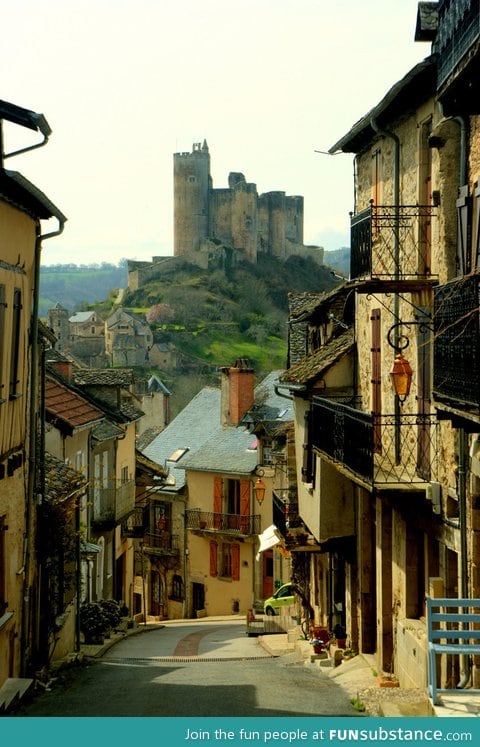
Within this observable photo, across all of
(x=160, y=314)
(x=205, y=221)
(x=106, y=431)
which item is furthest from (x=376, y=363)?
(x=205, y=221)

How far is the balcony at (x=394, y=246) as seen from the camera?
13250 mm

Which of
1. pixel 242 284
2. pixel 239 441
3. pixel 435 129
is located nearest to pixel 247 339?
pixel 242 284

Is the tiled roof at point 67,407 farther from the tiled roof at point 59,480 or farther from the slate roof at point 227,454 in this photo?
the slate roof at point 227,454

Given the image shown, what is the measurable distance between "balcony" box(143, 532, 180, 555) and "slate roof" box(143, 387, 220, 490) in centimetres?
211

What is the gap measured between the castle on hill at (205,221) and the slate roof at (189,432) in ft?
250

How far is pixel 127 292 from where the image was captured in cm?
12169

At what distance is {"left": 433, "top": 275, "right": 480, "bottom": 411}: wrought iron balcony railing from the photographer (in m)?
9.12

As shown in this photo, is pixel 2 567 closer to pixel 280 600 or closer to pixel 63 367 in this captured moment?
pixel 63 367

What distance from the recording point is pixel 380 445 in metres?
16.0

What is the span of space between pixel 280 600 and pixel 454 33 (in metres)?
21.7

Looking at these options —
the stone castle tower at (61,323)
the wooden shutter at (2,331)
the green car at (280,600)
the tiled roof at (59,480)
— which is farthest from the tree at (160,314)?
the wooden shutter at (2,331)

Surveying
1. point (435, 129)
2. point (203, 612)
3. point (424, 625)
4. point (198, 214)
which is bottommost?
point (203, 612)

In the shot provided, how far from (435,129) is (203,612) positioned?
29641mm

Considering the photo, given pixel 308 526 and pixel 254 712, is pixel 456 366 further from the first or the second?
pixel 308 526
